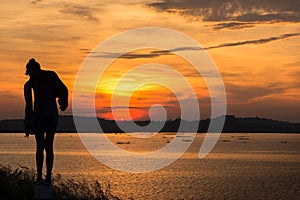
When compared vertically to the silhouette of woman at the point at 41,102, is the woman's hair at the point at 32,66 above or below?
above

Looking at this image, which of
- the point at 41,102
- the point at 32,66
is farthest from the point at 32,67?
the point at 41,102

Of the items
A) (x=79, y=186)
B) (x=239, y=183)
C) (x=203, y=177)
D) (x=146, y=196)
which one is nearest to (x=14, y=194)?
(x=79, y=186)

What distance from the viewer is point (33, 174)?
18.4 meters

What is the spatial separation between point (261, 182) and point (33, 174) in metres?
56.0

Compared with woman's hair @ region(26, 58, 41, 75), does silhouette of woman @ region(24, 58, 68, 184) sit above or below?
below

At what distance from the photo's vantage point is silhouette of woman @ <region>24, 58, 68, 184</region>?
420 inches

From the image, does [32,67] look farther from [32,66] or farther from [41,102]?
[41,102]

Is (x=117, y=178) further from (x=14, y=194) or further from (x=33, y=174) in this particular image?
(x=14, y=194)

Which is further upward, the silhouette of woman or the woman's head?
the woman's head

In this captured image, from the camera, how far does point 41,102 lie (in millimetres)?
10695

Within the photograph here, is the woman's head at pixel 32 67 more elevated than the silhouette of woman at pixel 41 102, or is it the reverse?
the woman's head at pixel 32 67

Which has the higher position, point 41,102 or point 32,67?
point 32,67

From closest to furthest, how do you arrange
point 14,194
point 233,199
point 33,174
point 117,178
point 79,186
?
point 14,194, point 79,186, point 33,174, point 233,199, point 117,178

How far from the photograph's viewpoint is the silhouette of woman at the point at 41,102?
10.7 meters
